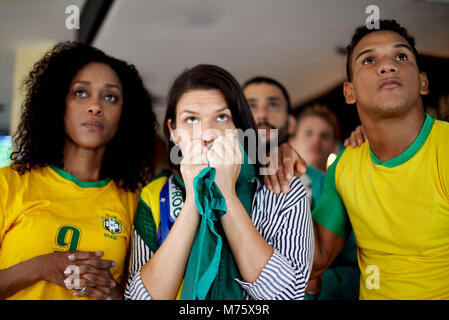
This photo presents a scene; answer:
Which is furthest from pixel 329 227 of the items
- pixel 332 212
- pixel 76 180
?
pixel 76 180

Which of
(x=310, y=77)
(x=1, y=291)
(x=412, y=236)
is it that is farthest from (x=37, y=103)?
(x=310, y=77)

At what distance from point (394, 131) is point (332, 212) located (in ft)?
1.03

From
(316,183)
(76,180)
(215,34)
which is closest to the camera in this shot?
(76,180)

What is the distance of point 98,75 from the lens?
137 cm

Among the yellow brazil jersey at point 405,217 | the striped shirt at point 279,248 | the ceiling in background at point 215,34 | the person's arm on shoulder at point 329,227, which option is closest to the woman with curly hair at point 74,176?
the striped shirt at point 279,248

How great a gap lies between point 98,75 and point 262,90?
91cm

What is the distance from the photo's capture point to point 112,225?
1225 mm

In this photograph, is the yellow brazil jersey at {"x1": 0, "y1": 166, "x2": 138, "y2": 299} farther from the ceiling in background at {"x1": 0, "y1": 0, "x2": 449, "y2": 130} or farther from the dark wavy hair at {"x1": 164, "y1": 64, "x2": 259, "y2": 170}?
the ceiling in background at {"x1": 0, "y1": 0, "x2": 449, "y2": 130}

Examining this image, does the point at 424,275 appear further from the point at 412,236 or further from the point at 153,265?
the point at 153,265

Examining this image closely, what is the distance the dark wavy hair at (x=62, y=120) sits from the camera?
4.45 feet

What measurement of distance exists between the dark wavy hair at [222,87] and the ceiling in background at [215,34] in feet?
4.16

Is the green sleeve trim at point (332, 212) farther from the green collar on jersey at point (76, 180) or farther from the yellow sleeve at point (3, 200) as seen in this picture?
the yellow sleeve at point (3, 200)

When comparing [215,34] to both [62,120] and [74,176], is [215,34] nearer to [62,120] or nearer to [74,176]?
[62,120]

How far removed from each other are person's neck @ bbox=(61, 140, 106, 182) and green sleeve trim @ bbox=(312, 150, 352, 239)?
0.74m
